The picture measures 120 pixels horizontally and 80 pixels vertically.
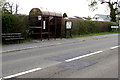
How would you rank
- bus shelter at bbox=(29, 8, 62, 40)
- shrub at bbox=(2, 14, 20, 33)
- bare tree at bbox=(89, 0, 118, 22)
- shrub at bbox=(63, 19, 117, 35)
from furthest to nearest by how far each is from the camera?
bare tree at bbox=(89, 0, 118, 22) < shrub at bbox=(63, 19, 117, 35) < bus shelter at bbox=(29, 8, 62, 40) < shrub at bbox=(2, 14, 20, 33)

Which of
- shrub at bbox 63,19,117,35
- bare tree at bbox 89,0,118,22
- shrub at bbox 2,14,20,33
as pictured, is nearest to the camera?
shrub at bbox 2,14,20,33

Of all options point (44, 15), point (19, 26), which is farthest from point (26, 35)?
point (44, 15)

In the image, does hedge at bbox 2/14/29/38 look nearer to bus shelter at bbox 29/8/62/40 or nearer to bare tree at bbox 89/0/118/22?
bus shelter at bbox 29/8/62/40

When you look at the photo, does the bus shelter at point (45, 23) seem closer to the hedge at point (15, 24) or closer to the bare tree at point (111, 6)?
the hedge at point (15, 24)

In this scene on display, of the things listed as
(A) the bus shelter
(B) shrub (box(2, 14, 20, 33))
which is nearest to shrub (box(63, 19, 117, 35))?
(A) the bus shelter

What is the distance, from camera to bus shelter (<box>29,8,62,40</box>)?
63.0 feet

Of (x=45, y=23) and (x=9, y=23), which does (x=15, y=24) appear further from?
(x=45, y=23)

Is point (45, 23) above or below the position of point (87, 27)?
above

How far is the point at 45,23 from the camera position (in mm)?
20734

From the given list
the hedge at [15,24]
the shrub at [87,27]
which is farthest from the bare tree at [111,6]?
the hedge at [15,24]

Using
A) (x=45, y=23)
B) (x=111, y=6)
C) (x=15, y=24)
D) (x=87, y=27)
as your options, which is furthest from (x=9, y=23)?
(x=111, y=6)

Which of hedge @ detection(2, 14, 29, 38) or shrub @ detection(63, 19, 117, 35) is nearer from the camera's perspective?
hedge @ detection(2, 14, 29, 38)

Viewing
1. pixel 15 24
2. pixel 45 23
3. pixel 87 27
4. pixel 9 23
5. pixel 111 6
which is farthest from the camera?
pixel 111 6

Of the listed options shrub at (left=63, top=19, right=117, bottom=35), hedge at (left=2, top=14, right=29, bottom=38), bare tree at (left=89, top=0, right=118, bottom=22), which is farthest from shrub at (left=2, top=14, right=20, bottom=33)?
bare tree at (left=89, top=0, right=118, bottom=22)
